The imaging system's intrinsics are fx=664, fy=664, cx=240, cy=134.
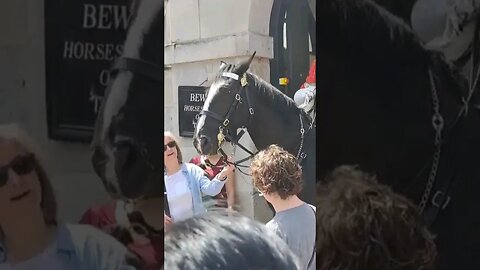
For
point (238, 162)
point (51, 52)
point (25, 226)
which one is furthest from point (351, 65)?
point (25, 226)

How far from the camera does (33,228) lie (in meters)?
2.32

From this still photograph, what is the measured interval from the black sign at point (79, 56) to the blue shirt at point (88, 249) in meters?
0.33

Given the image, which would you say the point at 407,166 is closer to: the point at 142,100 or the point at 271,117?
the point at 271,117

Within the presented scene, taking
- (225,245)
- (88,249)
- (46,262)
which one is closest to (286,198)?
(225,245)

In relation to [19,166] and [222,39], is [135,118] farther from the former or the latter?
[222,39]

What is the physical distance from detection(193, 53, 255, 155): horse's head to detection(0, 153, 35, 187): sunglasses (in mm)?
725

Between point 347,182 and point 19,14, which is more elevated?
point 19,14

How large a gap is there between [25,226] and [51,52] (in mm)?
611

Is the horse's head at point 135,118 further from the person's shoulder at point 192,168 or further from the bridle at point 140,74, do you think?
the person's shoulder at point 192,168

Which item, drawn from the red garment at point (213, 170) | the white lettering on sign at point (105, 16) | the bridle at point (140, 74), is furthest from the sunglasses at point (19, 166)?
the red garment at point (213, 170)

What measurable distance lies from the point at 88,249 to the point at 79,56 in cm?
68

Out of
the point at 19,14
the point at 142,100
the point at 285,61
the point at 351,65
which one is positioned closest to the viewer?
the point at 19,14

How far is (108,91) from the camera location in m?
2.38

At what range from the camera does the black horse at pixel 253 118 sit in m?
2.78
